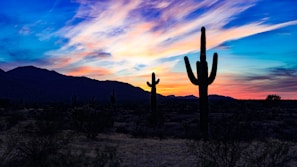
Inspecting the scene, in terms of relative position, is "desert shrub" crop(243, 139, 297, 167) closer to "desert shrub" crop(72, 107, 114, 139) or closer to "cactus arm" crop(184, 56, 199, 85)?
"cactus arm" crop(184, 56, 199, 85)

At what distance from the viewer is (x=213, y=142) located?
1123 centimetres

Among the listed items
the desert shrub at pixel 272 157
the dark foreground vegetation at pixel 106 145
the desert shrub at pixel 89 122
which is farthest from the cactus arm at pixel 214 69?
the desert shrub at pixel 272 157

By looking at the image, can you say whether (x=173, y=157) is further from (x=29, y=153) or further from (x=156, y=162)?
(x=29, y=153)

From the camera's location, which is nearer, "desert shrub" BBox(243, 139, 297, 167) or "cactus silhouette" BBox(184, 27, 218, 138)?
"desert shrub" BBox(243, 139, 297, 167)

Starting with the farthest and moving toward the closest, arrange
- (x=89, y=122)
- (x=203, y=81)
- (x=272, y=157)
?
1. (x=203, y=81)
2. (x=89, y=122)
3. (x=272, y=157)

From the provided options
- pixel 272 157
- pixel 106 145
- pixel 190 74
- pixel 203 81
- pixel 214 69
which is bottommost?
pixel 106 145

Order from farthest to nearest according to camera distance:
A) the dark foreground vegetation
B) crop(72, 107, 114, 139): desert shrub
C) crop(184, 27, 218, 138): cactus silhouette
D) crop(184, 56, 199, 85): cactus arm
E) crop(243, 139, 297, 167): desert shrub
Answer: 1. crop(184, 56, 199, 85): cactus arm
2. crop(184, 27, 218, 138): cactus silhouette
3. crop(72, 107, 114, 139): desert shrub
4. the dark foreground vegetation
5. crop(243, 139, 297, 167): desert shrub

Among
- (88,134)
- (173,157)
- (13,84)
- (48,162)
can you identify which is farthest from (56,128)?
(13,84)

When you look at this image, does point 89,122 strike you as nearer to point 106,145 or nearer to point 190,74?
point 106,145

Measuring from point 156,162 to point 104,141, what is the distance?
584 centimetres

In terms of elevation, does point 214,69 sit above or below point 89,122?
above

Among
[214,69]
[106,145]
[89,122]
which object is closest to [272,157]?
[106,145]

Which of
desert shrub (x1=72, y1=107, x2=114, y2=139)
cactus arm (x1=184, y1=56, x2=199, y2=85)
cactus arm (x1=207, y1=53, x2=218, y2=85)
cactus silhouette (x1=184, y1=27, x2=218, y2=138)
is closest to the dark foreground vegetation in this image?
desert shrub (x1=72, y1=107, x2=114, y2=139)

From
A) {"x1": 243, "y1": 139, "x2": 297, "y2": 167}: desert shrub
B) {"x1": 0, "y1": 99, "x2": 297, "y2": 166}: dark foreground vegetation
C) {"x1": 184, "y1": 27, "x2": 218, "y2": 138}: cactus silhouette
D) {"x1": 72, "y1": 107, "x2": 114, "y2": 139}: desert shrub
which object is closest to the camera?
{"x1": 243, "y1": 139, "x2": 297, "y2": 167}: desert shrub
